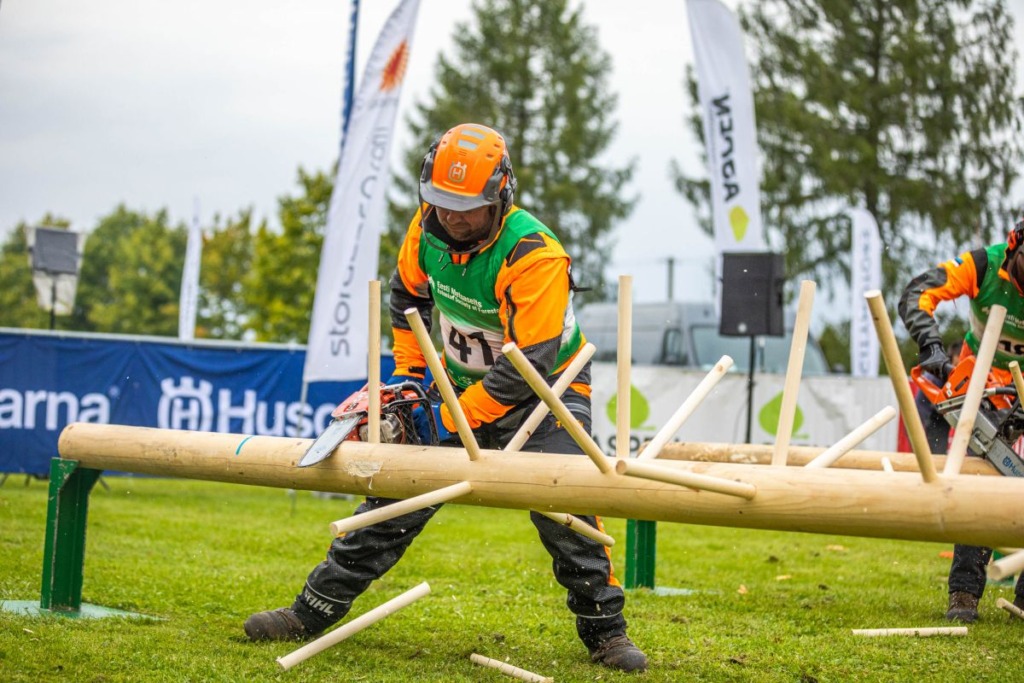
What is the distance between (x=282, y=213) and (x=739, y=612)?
27101 mm

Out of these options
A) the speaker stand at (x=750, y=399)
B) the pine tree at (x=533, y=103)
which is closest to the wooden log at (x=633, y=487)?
the speaker stand at (x=750, y=399)

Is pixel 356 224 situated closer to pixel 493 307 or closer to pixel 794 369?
pixel 493 307

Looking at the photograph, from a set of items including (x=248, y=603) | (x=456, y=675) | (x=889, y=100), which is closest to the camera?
(x=456, y=675)

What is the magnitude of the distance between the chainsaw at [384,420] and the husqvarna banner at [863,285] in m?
11.2

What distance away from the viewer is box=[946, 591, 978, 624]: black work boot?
508cm

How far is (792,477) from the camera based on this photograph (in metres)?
2.89

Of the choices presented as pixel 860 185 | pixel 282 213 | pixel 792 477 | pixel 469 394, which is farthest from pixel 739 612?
pixel 282 213

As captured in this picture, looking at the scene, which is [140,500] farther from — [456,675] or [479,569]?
[456,675]

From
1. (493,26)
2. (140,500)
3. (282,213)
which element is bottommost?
(140,500)

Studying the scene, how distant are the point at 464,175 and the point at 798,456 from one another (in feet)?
7.67

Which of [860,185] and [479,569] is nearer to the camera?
[479,569]

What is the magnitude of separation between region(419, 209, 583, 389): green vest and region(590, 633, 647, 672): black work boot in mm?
1094

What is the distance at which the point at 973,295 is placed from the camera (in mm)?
4973

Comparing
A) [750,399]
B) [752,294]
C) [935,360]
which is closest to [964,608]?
[935,360]
